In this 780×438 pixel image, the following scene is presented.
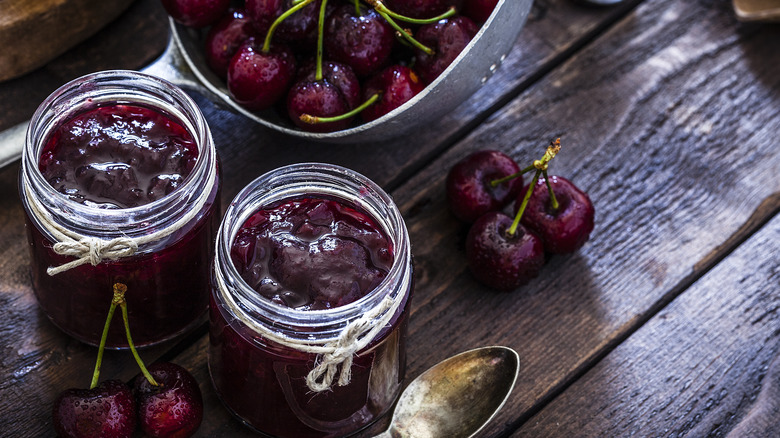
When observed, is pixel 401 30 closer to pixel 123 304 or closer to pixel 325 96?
pixel 325 96

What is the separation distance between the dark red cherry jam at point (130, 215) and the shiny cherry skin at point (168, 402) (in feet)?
0.31

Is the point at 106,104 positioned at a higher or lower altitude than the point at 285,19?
lower

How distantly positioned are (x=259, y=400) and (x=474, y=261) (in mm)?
388

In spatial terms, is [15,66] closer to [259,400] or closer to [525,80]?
[259,400]

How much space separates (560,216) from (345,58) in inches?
15.5

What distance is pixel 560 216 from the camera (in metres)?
1.36

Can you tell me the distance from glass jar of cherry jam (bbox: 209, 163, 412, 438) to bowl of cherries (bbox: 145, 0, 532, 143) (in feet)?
0.48

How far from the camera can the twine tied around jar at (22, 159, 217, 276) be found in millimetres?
1071

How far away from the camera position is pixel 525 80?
1.60m

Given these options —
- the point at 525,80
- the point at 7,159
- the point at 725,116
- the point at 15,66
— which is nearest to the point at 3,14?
the point at 15,66

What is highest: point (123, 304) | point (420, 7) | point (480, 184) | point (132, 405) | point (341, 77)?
point (420, 7)

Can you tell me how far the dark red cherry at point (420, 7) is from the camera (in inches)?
51.6

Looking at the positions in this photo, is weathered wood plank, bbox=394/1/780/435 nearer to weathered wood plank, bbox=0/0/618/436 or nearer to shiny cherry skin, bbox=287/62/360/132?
weathered wood plank, bbox=0/0/618/436

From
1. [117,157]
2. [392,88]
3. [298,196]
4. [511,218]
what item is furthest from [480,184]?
[117,157]
